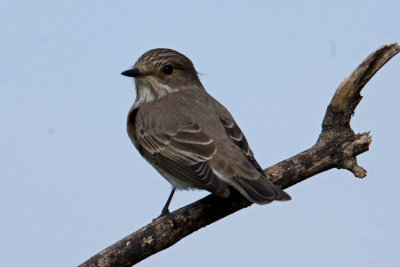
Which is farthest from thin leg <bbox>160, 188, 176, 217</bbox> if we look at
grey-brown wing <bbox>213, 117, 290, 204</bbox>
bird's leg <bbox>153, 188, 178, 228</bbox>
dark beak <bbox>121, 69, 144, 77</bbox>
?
dark beak <bbox>121, 69, 144, 77</bbox>

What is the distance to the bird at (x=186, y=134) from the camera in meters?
Answer: 6.28

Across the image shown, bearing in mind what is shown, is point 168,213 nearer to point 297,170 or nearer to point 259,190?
point 259,190

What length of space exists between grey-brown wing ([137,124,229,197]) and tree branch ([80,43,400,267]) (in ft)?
1.34

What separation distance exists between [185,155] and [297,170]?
1224 millimetres

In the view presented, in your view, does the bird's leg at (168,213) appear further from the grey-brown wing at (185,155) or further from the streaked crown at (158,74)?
the streaked crown at (158,74)

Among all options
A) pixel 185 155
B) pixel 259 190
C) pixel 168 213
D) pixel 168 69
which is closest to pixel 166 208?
pixel 168 213

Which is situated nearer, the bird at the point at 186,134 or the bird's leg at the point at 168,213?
the bird at the point at 186,134

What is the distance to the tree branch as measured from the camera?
6.43m

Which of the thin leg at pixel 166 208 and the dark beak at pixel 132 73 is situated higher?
the dark beak at pixel 132 73

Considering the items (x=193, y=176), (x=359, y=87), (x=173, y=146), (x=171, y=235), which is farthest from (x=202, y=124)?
(x=359, y=87)

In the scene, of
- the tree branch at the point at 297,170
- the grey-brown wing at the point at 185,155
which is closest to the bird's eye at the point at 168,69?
the grey-brown wing at the point at 185,155

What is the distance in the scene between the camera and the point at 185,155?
6.72 meters

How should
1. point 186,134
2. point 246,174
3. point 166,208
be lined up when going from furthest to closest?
point 166,208 → point 186,134 → point 246,174

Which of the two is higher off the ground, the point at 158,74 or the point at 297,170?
the point at 158,74
